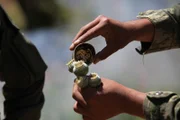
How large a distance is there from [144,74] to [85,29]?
836mm

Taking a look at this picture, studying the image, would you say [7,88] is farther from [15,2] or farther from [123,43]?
[15,2]

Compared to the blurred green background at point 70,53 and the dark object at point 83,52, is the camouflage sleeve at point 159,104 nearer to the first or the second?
the dark object at point 83,52

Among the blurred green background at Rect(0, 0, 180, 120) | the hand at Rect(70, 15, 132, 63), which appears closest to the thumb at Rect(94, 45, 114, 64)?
the hand at Rect(70, 15, 132, 63)

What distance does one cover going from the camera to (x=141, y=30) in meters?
0.90

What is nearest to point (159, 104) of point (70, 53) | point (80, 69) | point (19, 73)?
point (80, 69)

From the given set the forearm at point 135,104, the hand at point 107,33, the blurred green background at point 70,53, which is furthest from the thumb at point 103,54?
the blurred green background at point 70,53

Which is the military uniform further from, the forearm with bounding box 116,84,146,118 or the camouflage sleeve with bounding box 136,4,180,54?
the camouflage sleeve with bounding box 136,4,180,54

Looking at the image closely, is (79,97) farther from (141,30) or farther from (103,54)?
(141,30)

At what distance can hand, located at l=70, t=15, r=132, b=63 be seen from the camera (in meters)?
0.81

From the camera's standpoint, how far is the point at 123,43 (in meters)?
0.86

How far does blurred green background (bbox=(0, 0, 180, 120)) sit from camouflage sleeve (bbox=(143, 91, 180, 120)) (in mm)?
748

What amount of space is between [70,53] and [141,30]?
28.7 inches

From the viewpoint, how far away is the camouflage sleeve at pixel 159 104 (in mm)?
714

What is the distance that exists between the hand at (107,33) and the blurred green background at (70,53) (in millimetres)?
616
